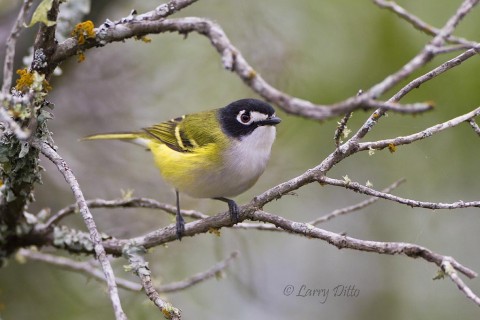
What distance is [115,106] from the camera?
17.9 feet

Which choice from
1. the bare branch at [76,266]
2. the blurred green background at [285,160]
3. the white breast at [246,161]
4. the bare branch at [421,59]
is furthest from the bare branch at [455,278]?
the blurred green background at [285,160]

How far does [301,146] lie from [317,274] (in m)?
1.35

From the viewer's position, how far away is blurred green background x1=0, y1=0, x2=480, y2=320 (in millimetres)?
4820

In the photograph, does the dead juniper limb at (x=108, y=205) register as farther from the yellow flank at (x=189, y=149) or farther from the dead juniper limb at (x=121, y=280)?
the yellow flank at (x=189, y=149)

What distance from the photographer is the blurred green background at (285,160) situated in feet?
15.8

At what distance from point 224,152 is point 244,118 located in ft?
0.86

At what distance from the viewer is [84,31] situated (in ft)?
8.02

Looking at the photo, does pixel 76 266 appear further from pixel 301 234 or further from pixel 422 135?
pixel 422 135

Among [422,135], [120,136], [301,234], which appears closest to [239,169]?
[120,136]

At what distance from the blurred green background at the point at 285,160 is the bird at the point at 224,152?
67 cm

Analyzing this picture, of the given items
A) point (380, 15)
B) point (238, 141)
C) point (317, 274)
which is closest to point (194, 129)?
point (238, 141)

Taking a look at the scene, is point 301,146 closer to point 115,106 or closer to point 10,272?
point 115,106

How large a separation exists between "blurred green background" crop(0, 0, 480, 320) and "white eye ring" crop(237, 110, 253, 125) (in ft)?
3.18

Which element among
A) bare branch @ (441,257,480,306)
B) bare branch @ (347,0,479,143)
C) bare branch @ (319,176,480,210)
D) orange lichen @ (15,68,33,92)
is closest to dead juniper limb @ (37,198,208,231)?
orange lichen @ (15,68,33,92)
